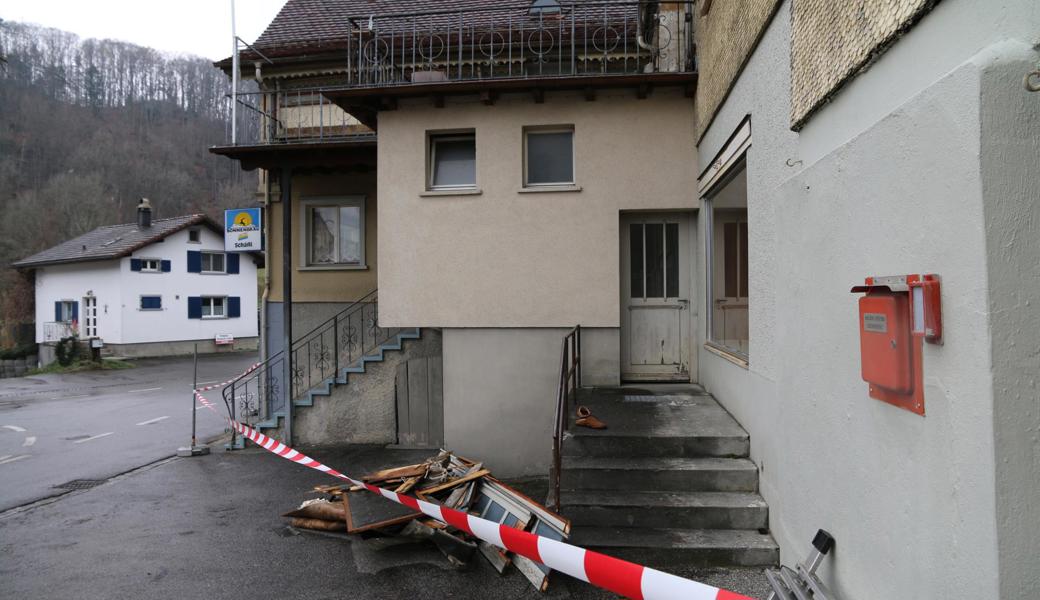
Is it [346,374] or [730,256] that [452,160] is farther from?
[730,256]

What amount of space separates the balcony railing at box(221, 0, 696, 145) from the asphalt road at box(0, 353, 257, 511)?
5.49 meters

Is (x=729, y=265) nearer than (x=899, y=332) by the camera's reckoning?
No

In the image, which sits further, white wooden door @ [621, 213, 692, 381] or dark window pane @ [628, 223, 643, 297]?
dark window pane @ [628, 223, 643, 297]

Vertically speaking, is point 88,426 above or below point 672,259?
below

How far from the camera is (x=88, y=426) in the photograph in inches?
499

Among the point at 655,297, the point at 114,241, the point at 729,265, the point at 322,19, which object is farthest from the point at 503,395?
the point at 114,241

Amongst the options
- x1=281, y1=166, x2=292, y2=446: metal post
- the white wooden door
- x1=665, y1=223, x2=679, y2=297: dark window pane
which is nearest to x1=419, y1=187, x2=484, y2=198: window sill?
the white wooden door

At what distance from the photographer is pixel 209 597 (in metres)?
4.55

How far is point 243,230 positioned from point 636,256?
7132 mm

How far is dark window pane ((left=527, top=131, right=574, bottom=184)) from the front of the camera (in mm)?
8008

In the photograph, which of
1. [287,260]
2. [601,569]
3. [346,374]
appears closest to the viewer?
[601,569]

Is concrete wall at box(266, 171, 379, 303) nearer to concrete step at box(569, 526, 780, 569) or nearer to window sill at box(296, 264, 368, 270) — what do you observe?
window sill at box(296, 264, 368, 270)

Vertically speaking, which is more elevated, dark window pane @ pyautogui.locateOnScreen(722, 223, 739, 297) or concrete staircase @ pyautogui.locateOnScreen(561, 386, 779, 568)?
dark window pane @ pyautogui.locateOnScreen(722, 223, 739, 297)

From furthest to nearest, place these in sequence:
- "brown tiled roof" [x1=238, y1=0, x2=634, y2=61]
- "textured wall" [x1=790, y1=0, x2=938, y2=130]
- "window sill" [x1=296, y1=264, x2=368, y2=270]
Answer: "brown tiled roof" [x1=238, y1=0, x2=634, y2=61] < "window sill" [x1=296, y1=264, x2=368, y2=270] < "textured wall" [x1=790, y1=0, x2=938, y2=130]
